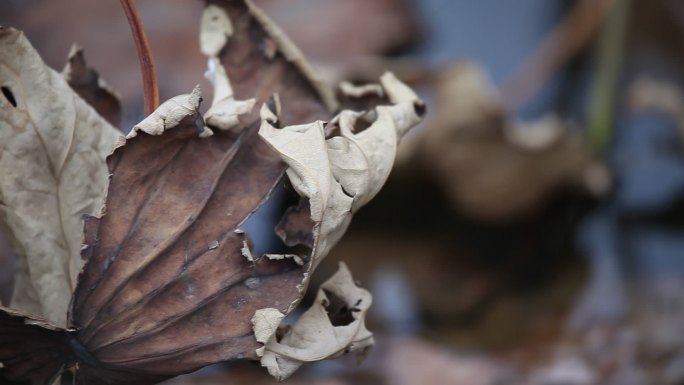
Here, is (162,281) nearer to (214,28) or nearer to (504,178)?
(214,28)

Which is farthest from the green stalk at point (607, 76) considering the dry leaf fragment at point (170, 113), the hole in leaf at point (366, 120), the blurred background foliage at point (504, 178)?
the dry leaf fragment at point (170, 113)

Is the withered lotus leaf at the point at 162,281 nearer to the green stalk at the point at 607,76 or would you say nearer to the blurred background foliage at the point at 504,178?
the blurred background foliage at the point at 504,178

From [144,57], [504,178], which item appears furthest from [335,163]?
[504,178]

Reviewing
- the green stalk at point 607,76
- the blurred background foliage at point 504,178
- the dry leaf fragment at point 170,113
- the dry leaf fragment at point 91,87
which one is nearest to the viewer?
the dry leaf fragment at point 170,113

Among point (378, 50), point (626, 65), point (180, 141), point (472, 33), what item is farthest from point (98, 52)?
point (180, 141)

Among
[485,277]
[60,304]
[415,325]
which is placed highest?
[485,277]

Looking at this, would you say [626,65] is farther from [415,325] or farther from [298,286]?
[298,286]
